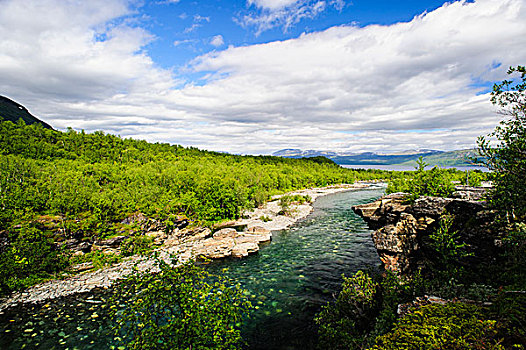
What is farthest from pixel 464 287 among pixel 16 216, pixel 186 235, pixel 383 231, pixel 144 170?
pixel 144 170

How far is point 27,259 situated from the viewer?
980 inches

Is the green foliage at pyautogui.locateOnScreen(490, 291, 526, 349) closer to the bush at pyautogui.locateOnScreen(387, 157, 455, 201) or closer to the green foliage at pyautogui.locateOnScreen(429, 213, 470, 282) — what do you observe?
the green foliage at pyautogui.locateOnScreen(429, 213, 470, 282)

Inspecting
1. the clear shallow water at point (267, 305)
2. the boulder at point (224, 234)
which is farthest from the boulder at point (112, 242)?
the boulder at point (224, 234)

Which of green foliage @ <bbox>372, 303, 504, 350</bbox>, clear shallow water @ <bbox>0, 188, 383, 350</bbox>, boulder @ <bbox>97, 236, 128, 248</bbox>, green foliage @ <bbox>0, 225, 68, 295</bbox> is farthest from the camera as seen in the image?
boulder @ <bbox>97, 236, 128, 248</bbox>

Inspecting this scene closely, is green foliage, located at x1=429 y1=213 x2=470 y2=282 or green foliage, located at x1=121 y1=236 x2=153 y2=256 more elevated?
green foliage, located at x1=429 y1=213 x2=470 y2=282

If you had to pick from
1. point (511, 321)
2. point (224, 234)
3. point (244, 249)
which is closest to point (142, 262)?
point (244, 249)

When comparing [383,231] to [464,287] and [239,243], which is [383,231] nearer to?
[464,287]

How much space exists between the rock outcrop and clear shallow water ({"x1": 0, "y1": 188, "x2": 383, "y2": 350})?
528cm

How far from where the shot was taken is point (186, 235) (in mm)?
40250

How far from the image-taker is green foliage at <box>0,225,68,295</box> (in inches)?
899

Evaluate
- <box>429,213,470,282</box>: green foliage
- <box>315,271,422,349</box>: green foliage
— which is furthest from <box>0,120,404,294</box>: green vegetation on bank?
<box>429,213,470,282</box>: green foliage

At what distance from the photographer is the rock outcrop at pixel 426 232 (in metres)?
11.9

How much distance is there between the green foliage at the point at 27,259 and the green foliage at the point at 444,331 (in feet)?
104

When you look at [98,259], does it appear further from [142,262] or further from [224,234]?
[224,234]
